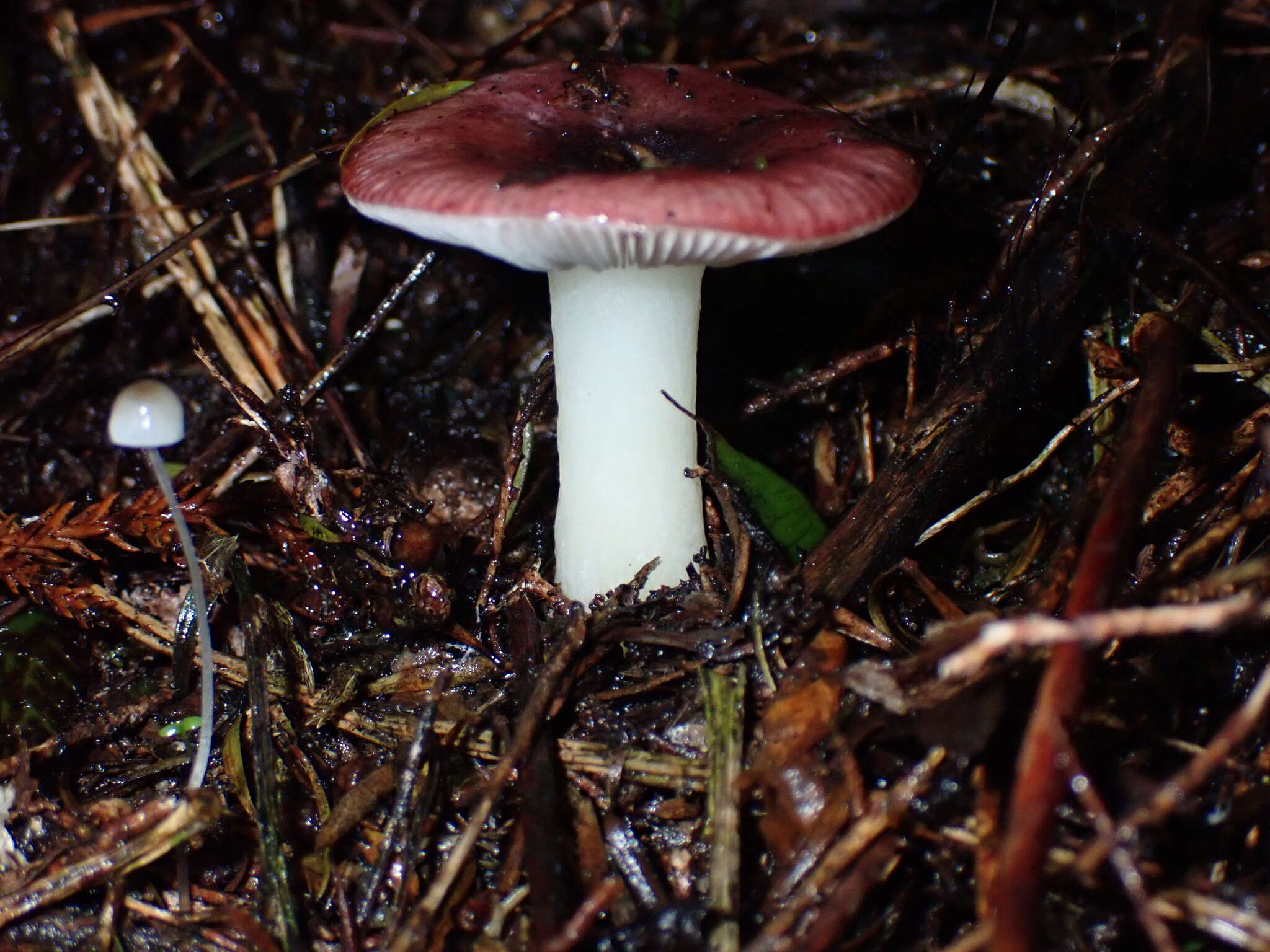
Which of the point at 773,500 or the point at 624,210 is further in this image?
the point at 773,500

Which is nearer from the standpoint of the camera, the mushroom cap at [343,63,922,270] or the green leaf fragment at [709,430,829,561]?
the mushroom cap at [343,63,922,270]

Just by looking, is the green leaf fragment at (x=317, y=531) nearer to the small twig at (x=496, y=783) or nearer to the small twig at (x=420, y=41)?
the small twig at (x=496, y=783)

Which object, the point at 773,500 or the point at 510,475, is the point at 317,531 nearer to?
the point at 510,475

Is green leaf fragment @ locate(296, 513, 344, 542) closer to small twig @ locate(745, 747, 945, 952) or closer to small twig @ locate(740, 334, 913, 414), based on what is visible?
small twig @ locate(740, 334, 913, 414)

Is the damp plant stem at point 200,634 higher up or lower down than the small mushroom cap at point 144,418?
lower down

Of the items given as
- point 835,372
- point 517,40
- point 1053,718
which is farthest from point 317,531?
point 1053,718

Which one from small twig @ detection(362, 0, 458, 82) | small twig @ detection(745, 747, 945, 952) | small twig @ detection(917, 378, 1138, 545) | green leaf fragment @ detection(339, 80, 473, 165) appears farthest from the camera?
small twig @ detection(362, 0, 458, 82)

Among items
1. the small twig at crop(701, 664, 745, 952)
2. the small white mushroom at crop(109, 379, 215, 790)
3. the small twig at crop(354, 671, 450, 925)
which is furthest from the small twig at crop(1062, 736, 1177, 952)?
the small white mushroom at crop(109, 379, 215, 790)

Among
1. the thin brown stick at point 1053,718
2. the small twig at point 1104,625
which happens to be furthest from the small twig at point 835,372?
the small twig at point 1104,625
